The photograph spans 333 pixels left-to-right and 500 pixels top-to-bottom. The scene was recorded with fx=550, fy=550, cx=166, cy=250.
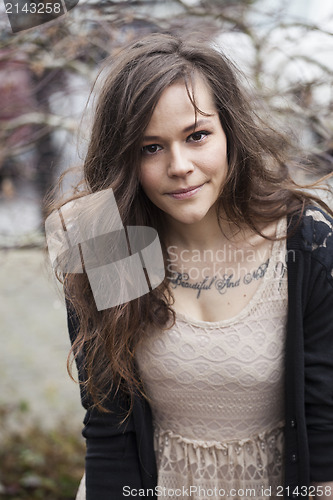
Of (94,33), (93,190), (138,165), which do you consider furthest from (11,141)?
(138,165)

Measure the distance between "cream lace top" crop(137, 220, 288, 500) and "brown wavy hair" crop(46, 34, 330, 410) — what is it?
8cm

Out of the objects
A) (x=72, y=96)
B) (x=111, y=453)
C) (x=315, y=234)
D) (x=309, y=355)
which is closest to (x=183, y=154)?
(x=315, y=234)

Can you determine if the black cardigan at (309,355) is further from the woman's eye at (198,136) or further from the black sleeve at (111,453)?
the black sleeve at (111,453)

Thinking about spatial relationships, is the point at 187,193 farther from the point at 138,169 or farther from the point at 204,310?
the point at 204,310

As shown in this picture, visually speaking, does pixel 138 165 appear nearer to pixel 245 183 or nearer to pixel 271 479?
pixel 245 183

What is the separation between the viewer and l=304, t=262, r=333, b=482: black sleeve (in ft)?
5.46

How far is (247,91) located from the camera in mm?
1854

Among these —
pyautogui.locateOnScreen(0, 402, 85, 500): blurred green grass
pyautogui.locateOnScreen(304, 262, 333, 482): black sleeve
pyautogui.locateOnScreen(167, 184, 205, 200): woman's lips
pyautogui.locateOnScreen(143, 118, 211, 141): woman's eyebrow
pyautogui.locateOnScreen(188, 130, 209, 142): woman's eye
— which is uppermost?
pyautogui.locateOnScreen(143, 118, 211, 141): woman's eyebrow

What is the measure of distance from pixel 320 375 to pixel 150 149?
86 centimetres

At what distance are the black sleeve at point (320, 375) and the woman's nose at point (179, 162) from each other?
49 cm

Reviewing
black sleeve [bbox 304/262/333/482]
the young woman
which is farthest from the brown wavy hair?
black sleeve [bbox 304/262/333/482]

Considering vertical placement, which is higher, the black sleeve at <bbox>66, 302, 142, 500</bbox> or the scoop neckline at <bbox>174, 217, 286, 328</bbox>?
the scoop neckline at <bbox>174, 217, 286, 328</bbox>

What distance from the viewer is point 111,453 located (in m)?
1.88

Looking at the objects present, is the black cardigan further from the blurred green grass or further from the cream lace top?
the blurred green grass
